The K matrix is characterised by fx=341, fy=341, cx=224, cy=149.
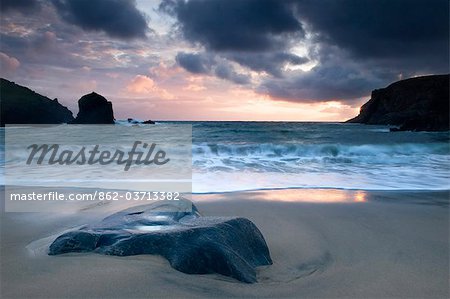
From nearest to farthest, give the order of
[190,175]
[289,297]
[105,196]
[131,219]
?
[289,297] < [131,219] < [105,196] < [190,175]

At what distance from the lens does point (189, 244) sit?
2.41m

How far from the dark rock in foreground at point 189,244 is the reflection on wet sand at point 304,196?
8.31 feet

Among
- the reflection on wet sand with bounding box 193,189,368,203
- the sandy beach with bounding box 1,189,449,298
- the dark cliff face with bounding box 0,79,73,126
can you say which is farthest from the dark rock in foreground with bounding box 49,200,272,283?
the dark cliff face with bounding box 0,79,73,126

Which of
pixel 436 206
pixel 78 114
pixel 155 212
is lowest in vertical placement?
pixel 436 206

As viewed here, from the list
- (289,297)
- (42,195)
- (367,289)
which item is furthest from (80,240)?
(42,195)

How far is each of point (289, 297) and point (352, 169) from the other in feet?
27.0

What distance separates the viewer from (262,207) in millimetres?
4738

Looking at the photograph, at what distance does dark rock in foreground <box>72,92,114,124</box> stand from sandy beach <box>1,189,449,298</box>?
6067cm

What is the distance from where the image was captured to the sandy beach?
2148 mm

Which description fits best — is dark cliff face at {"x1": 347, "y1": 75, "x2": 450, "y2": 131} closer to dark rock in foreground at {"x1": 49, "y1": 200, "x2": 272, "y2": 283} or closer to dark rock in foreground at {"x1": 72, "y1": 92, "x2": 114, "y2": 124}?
dark rock in foreground at {"x1": 49, "y1": 200, "x2": 272, "y2": 283}

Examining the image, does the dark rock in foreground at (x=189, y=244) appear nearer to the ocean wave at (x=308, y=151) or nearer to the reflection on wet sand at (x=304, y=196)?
the reflection on wet sand at (x=304, y=196)

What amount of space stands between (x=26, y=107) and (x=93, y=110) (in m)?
24.7

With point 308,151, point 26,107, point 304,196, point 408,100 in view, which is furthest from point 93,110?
point 304,196

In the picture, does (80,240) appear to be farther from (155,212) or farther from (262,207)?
(262,207)
